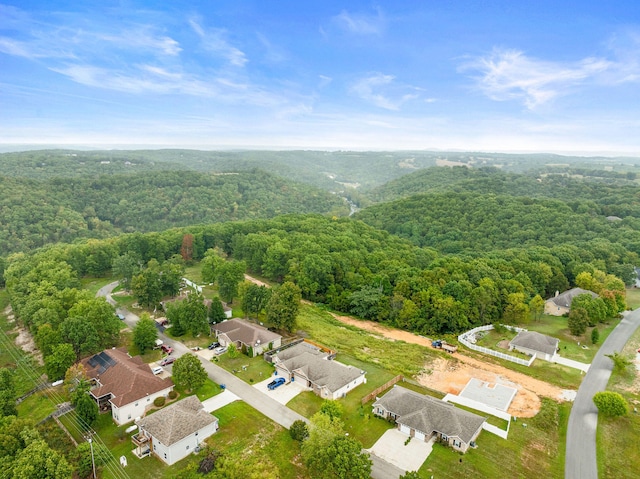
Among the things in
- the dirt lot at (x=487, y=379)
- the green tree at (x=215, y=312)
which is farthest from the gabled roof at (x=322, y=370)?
the green tree at (x=215, y=312)

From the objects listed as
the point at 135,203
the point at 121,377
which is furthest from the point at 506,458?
the point at 135,203

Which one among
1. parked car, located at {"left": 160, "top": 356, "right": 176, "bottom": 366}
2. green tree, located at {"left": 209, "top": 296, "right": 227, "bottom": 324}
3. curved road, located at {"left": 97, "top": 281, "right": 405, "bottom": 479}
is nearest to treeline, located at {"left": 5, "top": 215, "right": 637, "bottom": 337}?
→ parked car, located at {"left": 160, "top": 356, "right": 176, "bottom": 366}

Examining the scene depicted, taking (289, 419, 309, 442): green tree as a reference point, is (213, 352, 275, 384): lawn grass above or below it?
below

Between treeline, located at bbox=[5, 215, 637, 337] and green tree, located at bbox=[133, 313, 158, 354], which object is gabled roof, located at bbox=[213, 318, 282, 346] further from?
treeline, located at bbox=[5, 215, 637, 337]

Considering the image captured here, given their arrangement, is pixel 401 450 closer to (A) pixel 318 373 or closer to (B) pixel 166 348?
(A) pixel 318 373

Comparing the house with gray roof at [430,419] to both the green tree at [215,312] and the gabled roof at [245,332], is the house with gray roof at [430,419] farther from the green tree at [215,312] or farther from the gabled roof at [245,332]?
the green tree at [215,312]

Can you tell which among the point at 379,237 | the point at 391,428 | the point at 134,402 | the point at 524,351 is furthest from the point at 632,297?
the point at 134,402
